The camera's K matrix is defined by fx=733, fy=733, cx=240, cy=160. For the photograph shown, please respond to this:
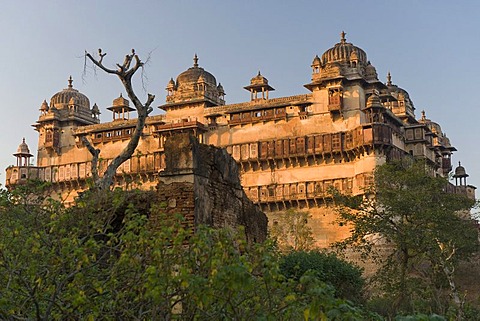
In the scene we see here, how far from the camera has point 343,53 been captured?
46.8 metres

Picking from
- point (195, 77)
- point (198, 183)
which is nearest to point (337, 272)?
point (198, 183)

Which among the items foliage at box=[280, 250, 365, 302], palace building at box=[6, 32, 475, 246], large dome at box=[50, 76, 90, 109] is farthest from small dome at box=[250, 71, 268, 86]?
foliage at box=[280, 250, 365, 302]

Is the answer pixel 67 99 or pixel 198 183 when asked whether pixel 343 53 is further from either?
pixel 198 183

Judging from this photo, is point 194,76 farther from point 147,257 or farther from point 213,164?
point 147,257

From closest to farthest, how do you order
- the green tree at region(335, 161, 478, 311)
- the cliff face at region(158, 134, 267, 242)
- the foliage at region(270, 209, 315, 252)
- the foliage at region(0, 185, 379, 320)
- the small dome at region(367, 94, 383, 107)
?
the foliage at region(0, 185, 379, 320)
the cliff face at region(158, 134, 267, 242)
the green tree at region(335, 161, 478, 311)
the foliage at region(270, 209, 315, 252)
the small dome at region(367, 94, 383, 107)

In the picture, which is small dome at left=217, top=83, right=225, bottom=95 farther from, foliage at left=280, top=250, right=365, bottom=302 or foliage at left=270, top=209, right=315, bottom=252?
foliage at left=280, top=250, right=365, bottom=302

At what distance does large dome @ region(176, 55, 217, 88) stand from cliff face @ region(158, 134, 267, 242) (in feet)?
123

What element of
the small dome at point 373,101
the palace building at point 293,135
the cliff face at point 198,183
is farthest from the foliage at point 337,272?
the small dome at point 373,101

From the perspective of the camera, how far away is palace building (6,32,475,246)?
141ft

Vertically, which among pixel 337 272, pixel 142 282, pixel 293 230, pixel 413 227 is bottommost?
pixel 337 272

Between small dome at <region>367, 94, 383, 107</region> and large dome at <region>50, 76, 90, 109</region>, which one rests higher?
large dome at <region>50, 76, 90, 109</region>

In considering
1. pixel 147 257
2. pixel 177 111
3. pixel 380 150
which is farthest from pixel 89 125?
pixel 147 257

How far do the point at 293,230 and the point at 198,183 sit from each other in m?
31.9

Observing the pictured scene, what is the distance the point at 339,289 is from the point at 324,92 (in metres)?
21.9
